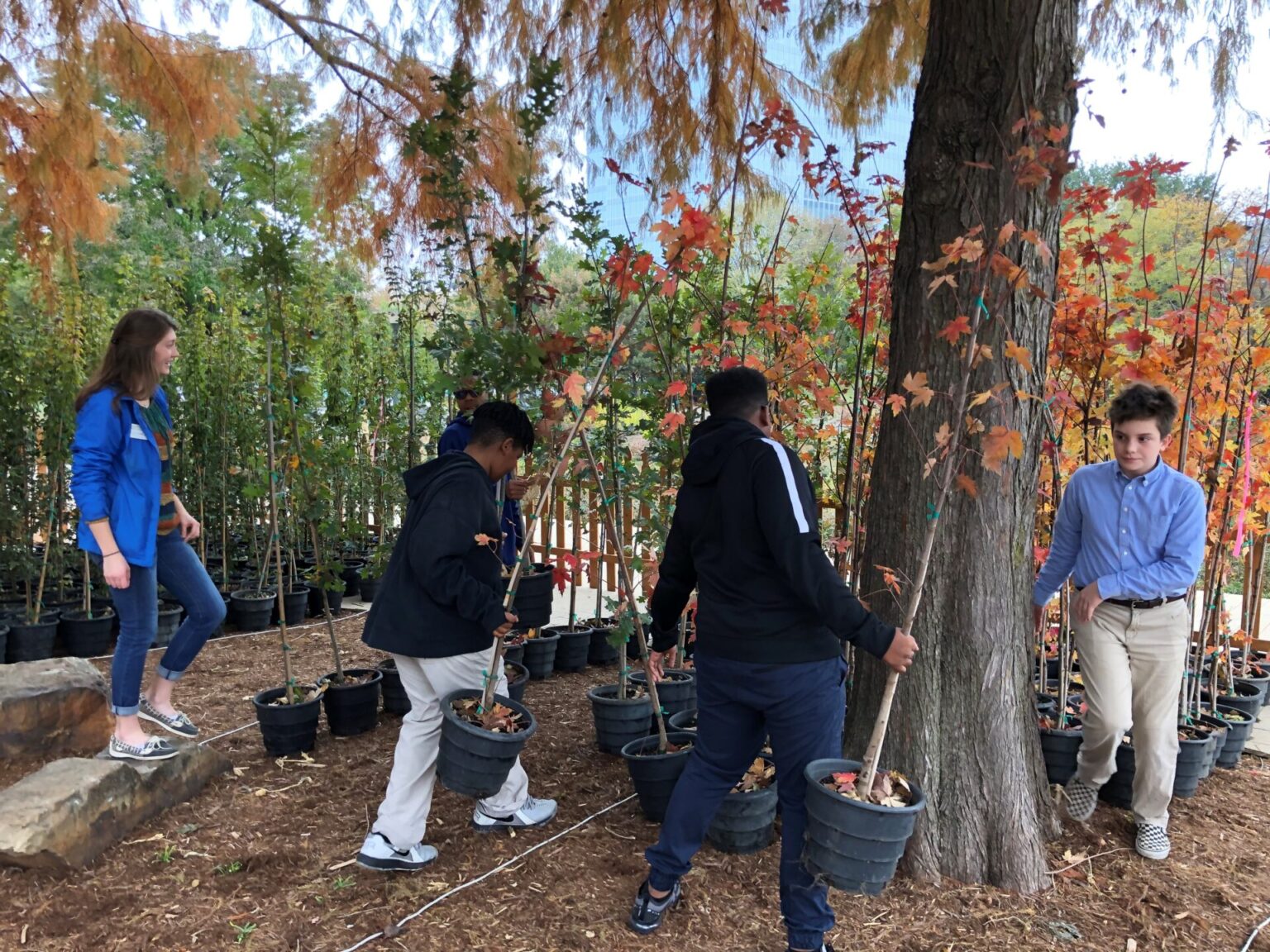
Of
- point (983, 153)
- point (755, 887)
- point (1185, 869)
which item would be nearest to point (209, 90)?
point (983, 153)

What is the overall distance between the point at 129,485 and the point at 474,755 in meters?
1.57

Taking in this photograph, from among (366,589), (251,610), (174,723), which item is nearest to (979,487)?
(174,723)

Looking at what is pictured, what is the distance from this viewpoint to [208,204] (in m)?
5.17

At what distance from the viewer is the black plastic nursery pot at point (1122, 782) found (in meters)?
3.07

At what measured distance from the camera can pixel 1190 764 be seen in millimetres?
3148

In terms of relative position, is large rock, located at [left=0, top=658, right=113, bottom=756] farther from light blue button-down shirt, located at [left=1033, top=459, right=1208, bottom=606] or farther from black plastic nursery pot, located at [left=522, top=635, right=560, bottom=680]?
light blue button-down shirt, located at [left=1033, top=459, right=1208, bottom=606]

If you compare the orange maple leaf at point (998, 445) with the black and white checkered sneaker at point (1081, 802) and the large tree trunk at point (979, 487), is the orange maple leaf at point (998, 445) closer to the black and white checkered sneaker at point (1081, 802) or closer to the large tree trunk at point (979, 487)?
the large tree trunk at point (979, 487)

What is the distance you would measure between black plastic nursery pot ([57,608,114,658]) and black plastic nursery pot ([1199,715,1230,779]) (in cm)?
570

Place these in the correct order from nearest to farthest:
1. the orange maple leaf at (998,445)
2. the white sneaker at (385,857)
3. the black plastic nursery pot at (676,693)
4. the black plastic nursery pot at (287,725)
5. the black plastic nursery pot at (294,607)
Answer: the orange maple leaf at (998,445), the white sneaker at (385,857), the black plastic nursery pot at (287,725), the black plastic nursery pot at (676,693), the black plastic nursery pot at (294,607)

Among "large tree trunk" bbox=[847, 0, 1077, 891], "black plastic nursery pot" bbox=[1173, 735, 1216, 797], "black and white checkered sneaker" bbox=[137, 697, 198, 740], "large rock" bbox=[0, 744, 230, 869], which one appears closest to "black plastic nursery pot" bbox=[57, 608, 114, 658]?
"black and white checkered sneaker" bbox=[137, 697, 198, 740]

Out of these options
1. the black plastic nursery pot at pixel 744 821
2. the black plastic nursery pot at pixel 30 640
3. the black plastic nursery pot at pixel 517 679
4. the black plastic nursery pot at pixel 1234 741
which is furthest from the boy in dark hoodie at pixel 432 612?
the black plastic nursery pot at pixel 30 640

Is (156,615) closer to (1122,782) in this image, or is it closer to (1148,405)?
(1148,405)

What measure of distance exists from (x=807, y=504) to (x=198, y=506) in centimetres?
530

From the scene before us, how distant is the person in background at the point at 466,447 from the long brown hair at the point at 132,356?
1048 mm
